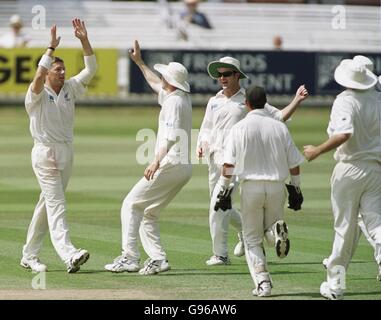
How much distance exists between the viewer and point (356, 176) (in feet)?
36.4

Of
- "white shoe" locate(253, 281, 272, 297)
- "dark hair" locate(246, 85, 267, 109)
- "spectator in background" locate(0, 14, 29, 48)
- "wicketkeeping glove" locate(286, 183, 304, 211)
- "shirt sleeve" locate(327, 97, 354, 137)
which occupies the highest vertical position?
"spectator in background" locate(0, 14, 29, 48)

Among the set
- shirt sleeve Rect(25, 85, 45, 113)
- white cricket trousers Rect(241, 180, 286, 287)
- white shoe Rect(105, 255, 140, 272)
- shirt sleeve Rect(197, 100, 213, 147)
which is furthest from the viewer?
shirt sleeve Rect(197, 100, 213, 147)

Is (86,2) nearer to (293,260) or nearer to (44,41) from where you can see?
(44,41)

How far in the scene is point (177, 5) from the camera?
41469 millimetres

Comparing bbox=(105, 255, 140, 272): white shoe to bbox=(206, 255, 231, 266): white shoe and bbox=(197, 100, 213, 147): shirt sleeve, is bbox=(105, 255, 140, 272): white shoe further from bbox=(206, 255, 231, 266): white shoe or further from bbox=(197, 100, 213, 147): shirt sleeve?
bbox=(197, 100, 213, 147): shirt sleeve

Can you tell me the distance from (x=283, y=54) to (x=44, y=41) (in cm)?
743

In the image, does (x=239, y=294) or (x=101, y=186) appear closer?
(x=239, y=294)

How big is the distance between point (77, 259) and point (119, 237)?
2941 millimetres

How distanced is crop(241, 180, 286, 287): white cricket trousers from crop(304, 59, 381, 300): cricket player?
0.54m

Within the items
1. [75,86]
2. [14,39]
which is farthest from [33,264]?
[14,39]

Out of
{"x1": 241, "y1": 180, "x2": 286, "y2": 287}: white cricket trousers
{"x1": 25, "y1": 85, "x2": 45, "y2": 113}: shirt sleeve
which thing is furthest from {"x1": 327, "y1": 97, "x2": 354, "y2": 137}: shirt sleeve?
{"x1": 25, "y1": 85, "x2": 45, "y2": 113}: shirt sleeve

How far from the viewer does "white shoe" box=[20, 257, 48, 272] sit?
1271 centimetres

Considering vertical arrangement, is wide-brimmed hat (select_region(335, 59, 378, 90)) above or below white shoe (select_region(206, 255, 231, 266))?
above
